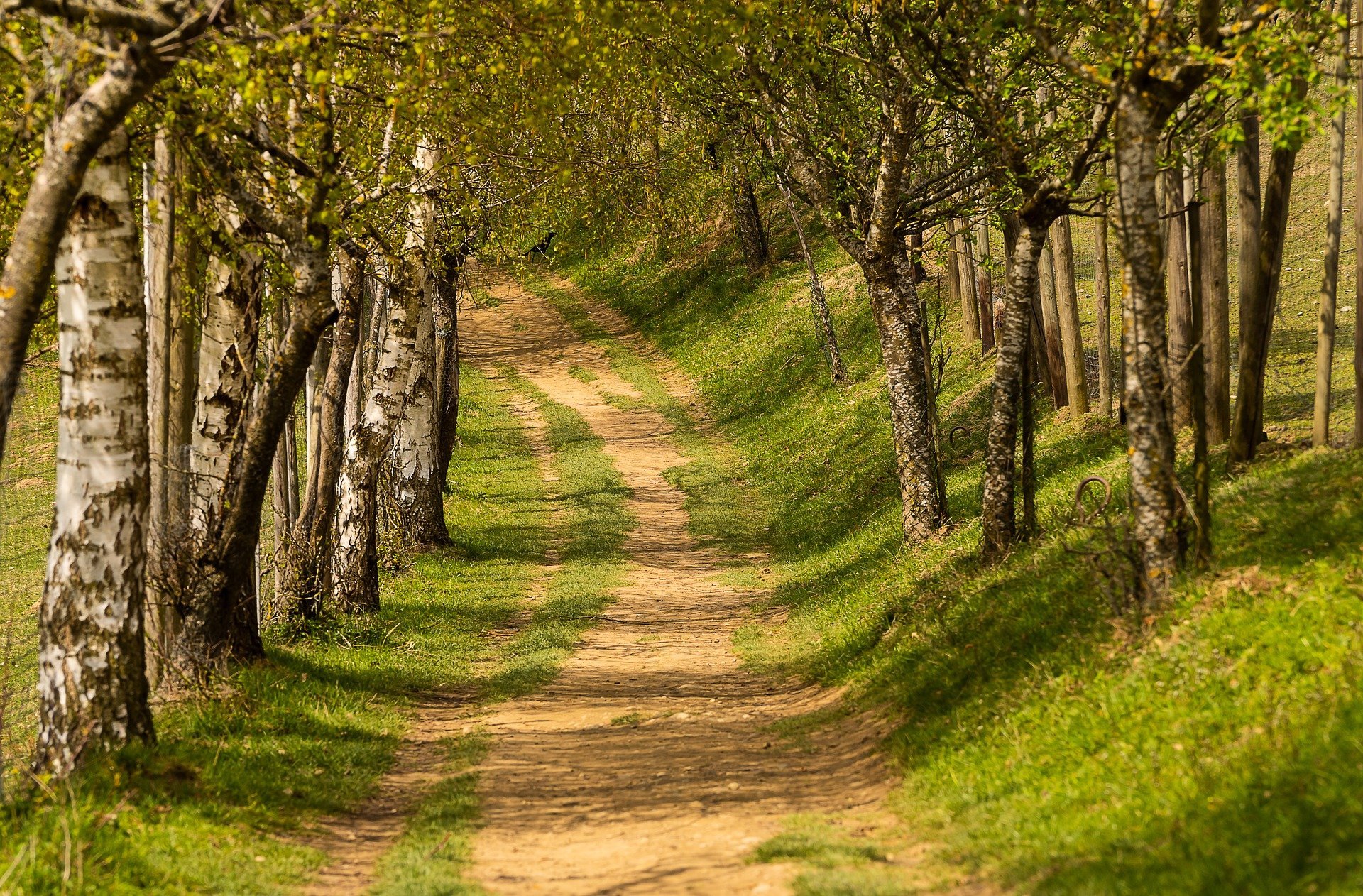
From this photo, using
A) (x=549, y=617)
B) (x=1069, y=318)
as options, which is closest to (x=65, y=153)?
(x=549, y=617)

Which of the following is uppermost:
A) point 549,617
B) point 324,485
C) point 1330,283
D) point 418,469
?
point 1330,283

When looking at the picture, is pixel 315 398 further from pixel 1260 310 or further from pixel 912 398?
pixel 1260 310

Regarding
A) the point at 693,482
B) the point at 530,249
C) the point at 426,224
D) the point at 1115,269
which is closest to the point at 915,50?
the point at 426,224

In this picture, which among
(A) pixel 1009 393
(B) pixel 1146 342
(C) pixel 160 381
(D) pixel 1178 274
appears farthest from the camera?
(D) pixel 1178 274

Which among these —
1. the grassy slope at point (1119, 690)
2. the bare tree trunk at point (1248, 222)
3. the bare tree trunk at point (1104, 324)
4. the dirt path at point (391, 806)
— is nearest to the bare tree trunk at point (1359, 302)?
the grassy slope at point (1119, 690)

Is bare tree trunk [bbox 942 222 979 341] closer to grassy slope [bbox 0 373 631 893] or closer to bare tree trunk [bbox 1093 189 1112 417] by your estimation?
bare tree trunk [bbox 1093 189 1112 417]

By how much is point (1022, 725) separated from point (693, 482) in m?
20.2

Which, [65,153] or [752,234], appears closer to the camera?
[65,153]

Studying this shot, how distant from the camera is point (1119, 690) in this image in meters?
8.27

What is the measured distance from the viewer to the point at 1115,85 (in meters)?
9.12

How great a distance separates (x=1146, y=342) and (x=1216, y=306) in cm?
549

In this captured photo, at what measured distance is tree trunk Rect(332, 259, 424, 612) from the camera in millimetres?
16797

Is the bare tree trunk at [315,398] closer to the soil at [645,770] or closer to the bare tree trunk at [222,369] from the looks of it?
the bare tree trunk at [222,369]

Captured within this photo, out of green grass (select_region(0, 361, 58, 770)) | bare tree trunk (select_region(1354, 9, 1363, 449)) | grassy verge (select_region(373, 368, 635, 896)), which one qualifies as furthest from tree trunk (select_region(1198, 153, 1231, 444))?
green grass (select_region(0, 361, 58, 770))
